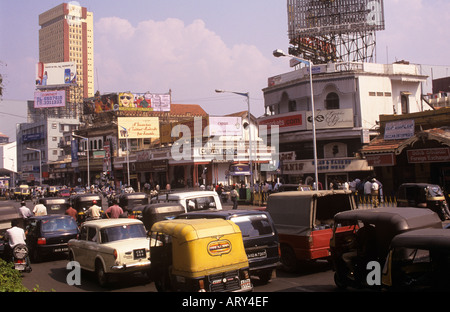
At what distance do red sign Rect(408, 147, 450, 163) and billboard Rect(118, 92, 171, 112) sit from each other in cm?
5214

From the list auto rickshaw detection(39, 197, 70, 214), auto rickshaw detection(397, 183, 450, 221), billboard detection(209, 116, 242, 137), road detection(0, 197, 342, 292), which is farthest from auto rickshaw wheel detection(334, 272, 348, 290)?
billboard detection(209, 116, 242, 137)

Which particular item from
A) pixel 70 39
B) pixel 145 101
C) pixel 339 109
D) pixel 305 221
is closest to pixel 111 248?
pixel 305 221

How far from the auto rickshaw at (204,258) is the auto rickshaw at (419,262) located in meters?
2.64

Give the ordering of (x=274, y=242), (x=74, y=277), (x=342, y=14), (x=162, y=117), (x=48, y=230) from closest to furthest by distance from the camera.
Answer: (x=274, y=242), (x=74, y=277), (x=48, y=230), (x=342, y=14), (x=162, y=117)

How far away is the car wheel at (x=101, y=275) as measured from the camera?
10637 mm

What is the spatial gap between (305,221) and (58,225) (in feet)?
29.3

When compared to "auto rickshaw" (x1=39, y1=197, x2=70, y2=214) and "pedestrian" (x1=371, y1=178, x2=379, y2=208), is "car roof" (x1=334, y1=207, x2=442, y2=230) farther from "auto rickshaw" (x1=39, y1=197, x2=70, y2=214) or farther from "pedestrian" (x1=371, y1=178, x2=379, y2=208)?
"auto rickshaw" (x1=39, y1=197, x2=70, y2=214)

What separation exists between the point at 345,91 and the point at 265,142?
12.0 meters

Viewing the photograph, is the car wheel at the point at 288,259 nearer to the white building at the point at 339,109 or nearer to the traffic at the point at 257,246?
the traffic at the point at 257,246

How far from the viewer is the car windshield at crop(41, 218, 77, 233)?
590 inches

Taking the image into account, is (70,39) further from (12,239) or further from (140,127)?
(12,239)

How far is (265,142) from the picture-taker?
48.2 metres
